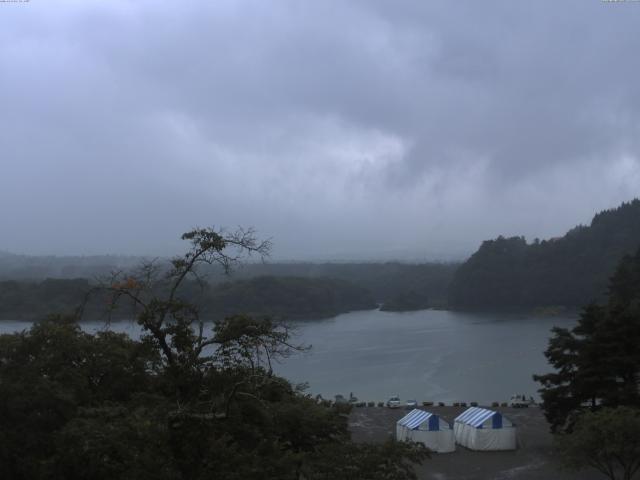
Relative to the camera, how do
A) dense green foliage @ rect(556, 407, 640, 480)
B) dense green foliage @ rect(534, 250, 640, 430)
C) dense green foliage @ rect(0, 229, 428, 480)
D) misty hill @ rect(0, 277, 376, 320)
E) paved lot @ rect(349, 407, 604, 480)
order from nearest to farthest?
dense green foliage @ rect(0, 229, 428, 480), dense green foliage @ rect(556, 407, 640, 480), paved lot @ rect(349, 407, 604, 480), dense green foliage @ rect(534, 250, 640, 430), misty hill @ rect(0, 277, 376, 320)

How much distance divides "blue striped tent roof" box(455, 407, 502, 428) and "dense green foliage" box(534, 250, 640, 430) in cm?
66

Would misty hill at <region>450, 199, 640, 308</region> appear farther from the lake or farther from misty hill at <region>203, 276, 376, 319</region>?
misty hill at <region>203, 276, 376, 319</region>

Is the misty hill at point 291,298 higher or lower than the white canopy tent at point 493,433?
higher

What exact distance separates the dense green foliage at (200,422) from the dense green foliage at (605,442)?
135 inches

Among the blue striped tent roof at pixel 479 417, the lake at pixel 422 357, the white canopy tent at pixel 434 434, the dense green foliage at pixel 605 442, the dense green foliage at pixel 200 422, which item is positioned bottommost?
the lake at pixel 422 357

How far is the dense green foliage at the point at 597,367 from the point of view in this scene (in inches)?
351

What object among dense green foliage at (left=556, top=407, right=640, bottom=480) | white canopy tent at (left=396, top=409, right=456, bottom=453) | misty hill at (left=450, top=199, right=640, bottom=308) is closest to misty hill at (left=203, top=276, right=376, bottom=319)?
misty hill at (left=450, top=199, right=640, bottom=308)

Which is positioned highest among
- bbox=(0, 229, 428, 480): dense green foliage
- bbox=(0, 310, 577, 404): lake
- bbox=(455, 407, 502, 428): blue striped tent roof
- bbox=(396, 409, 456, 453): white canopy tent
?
bbox=(0, 229, 428, 480): dense green foliage

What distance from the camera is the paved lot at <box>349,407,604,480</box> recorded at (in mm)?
8305

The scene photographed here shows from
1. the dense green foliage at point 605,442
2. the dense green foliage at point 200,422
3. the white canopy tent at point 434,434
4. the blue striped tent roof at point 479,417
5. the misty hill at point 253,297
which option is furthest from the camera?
the misty hill at point 253,297

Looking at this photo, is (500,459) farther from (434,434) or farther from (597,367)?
(597,367)

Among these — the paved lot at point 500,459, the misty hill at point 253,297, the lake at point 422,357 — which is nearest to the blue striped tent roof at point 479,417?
the paved lot at point 500,459

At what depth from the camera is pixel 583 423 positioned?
22.3 feet

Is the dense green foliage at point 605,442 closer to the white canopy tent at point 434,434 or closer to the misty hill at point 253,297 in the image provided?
the white canopy tent at point 434,434
